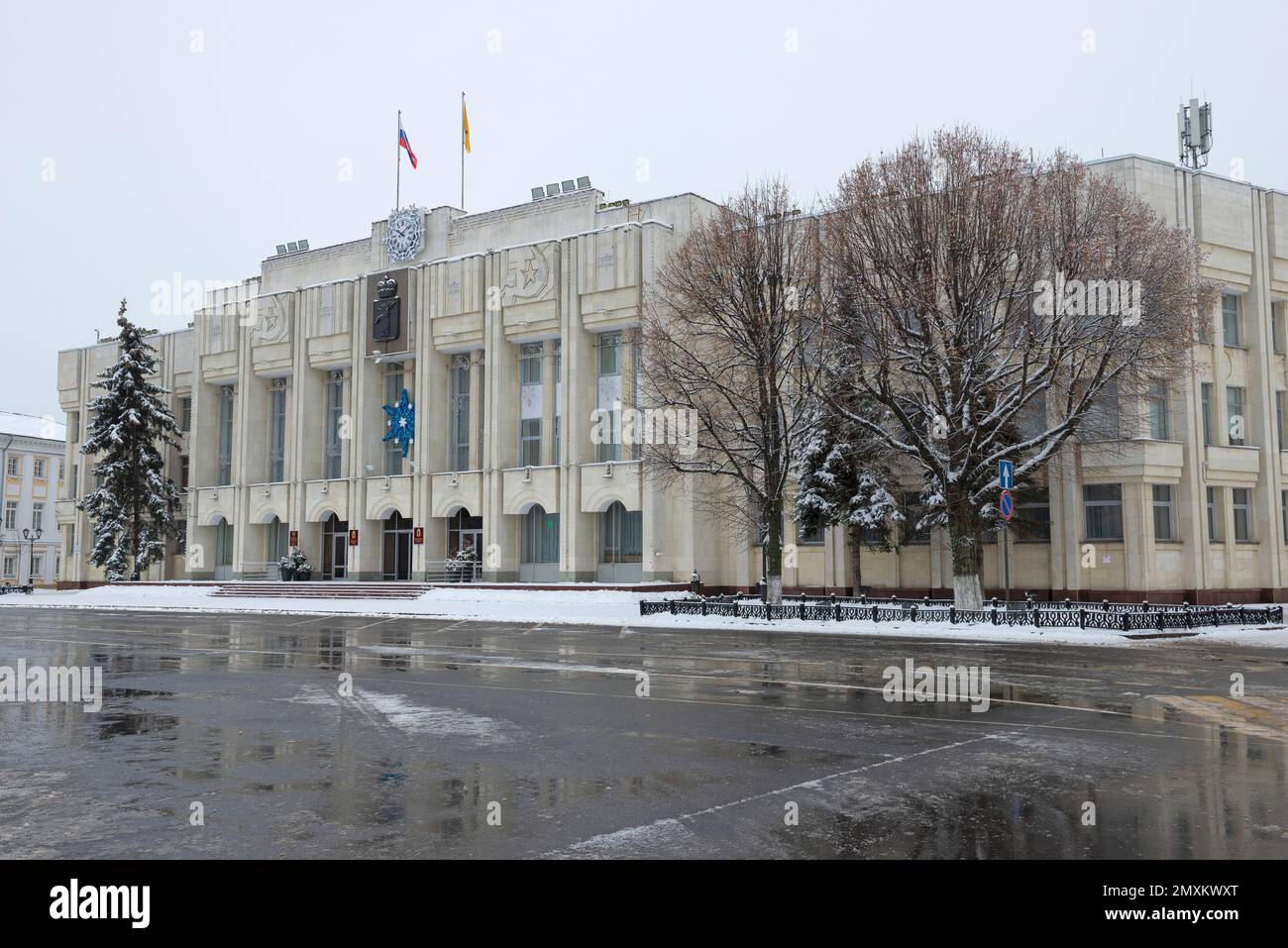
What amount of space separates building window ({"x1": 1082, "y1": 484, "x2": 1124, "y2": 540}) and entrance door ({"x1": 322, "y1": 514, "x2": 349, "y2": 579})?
→ 38405 millimetres

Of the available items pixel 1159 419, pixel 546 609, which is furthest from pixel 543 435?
pixel 1159 419

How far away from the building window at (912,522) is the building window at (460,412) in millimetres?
23275

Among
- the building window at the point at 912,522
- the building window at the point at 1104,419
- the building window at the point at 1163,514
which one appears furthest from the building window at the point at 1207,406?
the building window at the point at 912,522

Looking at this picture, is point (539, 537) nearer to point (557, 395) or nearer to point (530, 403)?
point (530, 403)

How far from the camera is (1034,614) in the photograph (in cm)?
2664

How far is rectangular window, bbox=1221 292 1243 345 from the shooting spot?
40781mm

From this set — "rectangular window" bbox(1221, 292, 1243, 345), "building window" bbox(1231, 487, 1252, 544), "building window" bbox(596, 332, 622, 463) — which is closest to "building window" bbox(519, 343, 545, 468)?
"building window" bbox(596, 332, 622, 463)

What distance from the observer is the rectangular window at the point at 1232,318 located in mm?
40781

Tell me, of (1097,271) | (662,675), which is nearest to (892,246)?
(1097,271)

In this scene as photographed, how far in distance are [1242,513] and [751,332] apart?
2235 cm

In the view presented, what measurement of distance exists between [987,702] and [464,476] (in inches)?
1584

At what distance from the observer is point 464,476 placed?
50.7m

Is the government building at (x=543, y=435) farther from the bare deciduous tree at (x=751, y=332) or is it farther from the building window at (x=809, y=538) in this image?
the bare deciduous tree at (x=751, y=332)

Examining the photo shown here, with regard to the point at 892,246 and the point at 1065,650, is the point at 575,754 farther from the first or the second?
the point at 892,246
